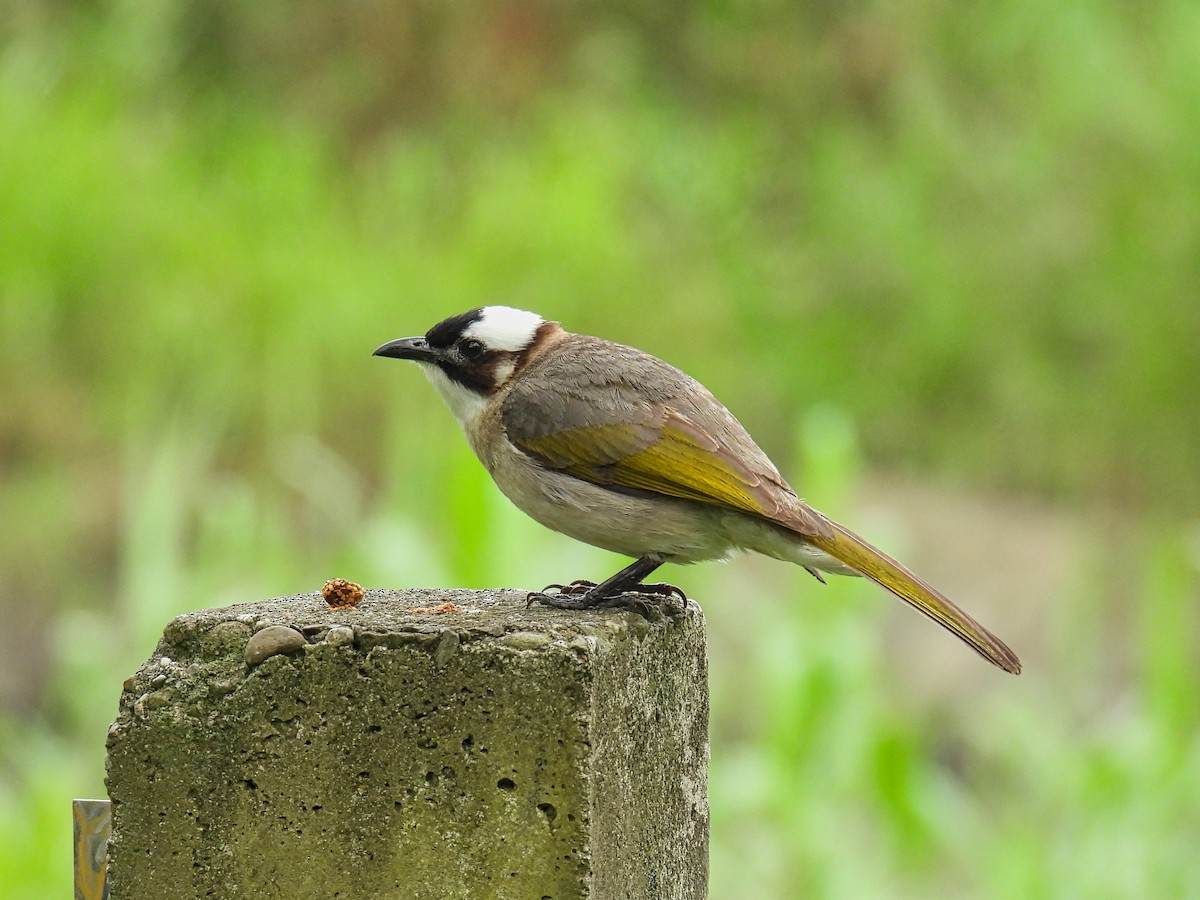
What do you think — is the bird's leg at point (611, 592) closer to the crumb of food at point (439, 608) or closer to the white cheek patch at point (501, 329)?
the crumb of food at point (439, 608)

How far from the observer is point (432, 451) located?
7.13 meters

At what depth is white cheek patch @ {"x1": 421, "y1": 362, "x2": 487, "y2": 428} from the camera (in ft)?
11.6

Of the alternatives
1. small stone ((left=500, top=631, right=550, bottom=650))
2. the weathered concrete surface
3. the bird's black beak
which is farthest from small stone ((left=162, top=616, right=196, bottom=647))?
the bird's black beak

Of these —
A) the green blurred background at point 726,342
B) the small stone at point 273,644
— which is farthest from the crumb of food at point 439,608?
the green blurred background at point 726,342

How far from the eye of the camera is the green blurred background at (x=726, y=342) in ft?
18.2

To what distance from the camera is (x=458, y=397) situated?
360 centimetres

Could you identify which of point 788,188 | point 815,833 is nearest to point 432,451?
point 815,833

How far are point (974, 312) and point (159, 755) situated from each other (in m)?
9.63

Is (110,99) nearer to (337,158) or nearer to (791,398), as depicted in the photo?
(337,158)

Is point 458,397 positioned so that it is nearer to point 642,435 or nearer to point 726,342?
point 642,435

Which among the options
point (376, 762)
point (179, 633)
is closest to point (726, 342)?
point (179, 633)

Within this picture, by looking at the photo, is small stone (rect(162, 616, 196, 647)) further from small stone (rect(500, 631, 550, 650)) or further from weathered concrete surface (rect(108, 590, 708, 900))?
small stone (rect(500, 631, 550, 650))

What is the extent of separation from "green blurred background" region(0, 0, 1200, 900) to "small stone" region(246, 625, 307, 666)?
8.46 feet

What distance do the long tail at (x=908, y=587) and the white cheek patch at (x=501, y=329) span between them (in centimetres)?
80
